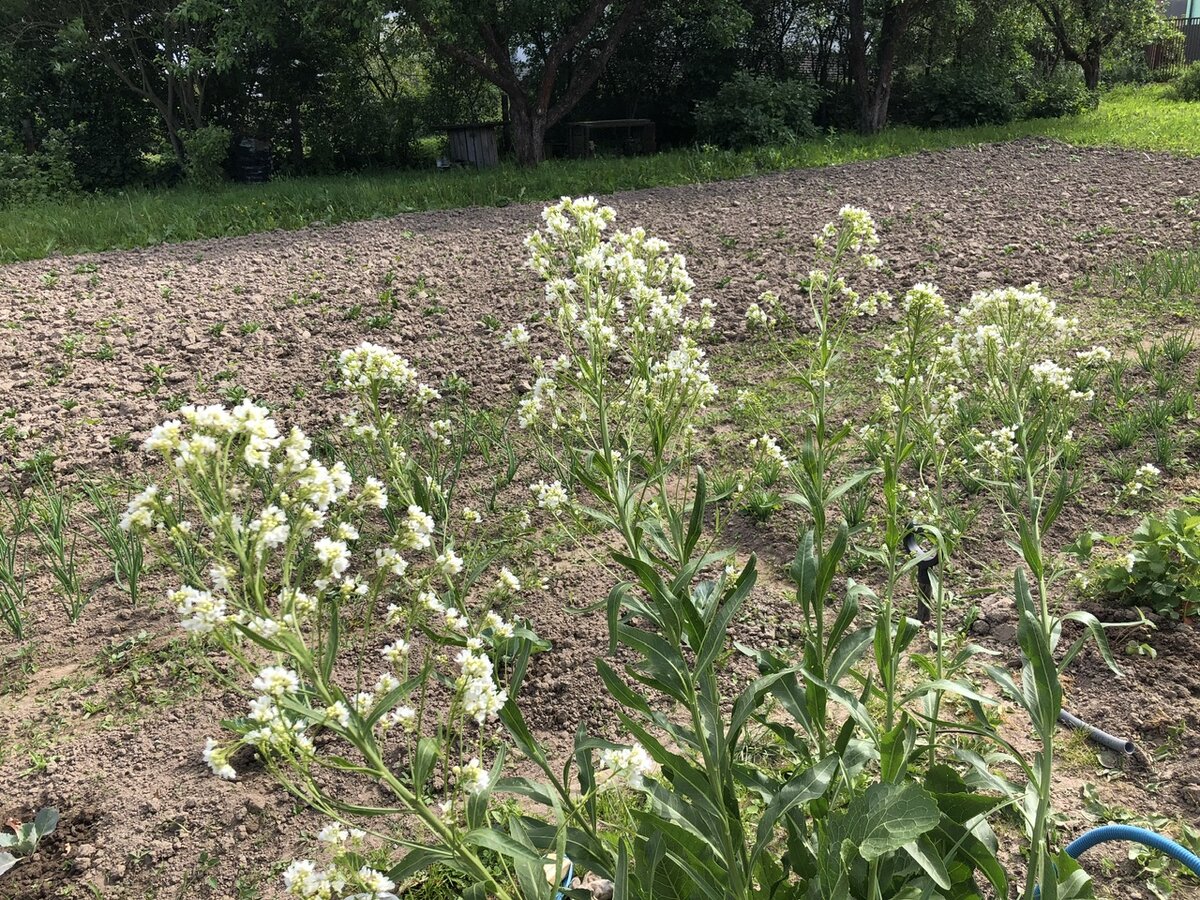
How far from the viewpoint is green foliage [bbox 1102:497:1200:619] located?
280 centimetres

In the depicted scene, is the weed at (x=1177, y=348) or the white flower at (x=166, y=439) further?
the weed at (x=1177, y=348)

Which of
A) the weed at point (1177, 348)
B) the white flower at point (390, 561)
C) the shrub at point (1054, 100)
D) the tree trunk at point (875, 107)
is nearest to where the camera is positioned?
the white flower at point (390, 561)

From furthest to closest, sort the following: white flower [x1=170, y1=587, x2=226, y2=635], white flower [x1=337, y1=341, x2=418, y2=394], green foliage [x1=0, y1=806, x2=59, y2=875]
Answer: green foliage [x1=0, y1=806, x2=59, y2=875], white flower [x1=337, y1=341, x2=418, y2=394], white flower [x1=170, y1=587, x2=226, y2=635]

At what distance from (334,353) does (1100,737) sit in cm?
418

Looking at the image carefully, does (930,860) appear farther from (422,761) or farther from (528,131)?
(528,131)

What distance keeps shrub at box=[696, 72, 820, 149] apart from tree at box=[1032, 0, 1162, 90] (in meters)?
7.01

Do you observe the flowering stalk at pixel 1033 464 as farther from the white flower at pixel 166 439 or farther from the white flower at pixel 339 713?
the white flower at pixel 166 439

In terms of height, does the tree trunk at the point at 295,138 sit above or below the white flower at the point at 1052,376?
above

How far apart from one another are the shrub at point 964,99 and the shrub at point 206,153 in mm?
11690

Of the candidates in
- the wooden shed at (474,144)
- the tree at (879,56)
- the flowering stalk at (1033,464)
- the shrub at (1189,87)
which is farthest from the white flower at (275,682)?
the shrub at (1189,87)

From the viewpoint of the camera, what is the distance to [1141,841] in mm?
1570

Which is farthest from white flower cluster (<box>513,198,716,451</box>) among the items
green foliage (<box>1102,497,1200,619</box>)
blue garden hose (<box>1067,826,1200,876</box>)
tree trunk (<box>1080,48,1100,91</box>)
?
tree trunk (<box>1080,48,1100,91</box>)

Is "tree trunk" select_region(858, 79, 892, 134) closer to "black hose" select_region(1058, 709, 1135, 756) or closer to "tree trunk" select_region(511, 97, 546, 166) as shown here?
"tree trunk" select_region(511, 97, 546, 166)

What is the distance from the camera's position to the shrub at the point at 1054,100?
643 inches
